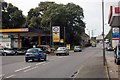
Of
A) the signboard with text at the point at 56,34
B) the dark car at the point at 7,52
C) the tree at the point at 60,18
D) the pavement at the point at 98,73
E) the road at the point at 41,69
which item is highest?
the tree at the point at 60,18

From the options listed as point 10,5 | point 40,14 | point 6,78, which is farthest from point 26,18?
point 6,78

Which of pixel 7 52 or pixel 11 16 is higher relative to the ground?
pixel 11 16

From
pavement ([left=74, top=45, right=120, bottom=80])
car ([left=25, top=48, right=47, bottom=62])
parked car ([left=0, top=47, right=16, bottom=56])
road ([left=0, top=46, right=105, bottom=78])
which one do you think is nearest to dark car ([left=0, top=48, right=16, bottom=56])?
parked car ([left=0, top=47, right=16, bottom=56])

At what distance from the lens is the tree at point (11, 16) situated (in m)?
96.5

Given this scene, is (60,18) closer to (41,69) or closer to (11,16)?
(11,16)

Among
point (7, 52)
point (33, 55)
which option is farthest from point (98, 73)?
point (7, 52)

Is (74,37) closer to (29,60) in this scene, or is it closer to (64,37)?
(64,37)

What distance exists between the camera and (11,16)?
99188 mm

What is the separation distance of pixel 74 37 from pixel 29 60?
236 ft

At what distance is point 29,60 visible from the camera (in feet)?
119

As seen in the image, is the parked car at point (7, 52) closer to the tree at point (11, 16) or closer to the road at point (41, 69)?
the road at point (41, 69)

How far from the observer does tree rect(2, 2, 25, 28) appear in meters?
96.5

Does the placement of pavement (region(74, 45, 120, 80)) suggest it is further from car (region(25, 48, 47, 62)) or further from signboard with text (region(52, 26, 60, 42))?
signboard with text (region(52, 26, 60, 42))

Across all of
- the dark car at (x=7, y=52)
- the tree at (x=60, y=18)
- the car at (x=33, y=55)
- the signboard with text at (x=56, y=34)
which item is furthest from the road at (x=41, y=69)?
the tree at (x=60, y=18)
